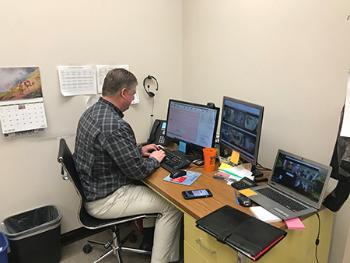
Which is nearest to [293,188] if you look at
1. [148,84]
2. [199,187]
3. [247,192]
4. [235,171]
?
[247,192]

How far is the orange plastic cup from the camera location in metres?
1.92

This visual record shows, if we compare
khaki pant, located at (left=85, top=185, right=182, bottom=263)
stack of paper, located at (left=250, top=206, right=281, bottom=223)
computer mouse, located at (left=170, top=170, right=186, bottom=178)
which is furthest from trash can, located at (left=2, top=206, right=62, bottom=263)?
stack of paper, located at (left=250, top=206, right=281, bottom=223)

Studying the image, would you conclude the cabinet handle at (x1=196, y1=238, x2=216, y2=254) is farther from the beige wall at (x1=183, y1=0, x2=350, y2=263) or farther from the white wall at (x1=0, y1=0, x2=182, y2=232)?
the white wall at (x1=0, y1=0, x2=182, y2=232)

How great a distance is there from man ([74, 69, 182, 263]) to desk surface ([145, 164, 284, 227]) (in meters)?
0.10

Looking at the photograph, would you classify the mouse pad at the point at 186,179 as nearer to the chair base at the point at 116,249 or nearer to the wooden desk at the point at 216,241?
the wooden desk at the point at 216,241

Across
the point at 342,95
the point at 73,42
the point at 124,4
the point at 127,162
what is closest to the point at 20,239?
the point at 127,162

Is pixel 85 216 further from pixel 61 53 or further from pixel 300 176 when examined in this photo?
pixel 300 176

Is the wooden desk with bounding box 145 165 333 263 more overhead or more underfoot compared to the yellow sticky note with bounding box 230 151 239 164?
more underfoot

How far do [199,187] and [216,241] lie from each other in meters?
0.40

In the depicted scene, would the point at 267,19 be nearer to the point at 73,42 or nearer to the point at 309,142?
the point at 309,142

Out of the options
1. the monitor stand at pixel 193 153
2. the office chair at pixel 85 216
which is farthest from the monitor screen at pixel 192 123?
the office chair at pixel 85 216

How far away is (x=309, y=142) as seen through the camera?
1813 millimetres

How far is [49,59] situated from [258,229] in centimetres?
180

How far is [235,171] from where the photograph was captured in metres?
1.89
